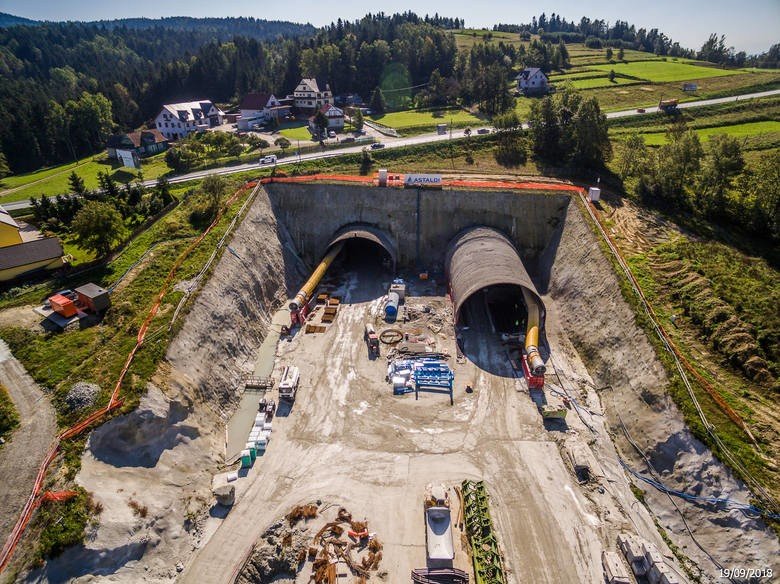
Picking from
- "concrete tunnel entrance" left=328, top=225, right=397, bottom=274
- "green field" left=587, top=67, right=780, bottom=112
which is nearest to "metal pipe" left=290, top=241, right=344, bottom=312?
"concrete tunnel entrance" left=328, top=225, right=397, bottom=274

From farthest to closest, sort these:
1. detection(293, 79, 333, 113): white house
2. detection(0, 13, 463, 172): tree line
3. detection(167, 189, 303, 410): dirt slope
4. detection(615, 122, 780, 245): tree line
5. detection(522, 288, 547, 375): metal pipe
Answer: detection(293, 79, 333, 113): white house < detection(0, 13, 463, 172): tree line < detection(615, 122, 780, 245): tree line < detection(522, 288, 547, 375): metal pipe < detection(167, 189, 303, 410): dirt slope

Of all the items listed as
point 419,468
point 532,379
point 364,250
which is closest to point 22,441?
point 419,468

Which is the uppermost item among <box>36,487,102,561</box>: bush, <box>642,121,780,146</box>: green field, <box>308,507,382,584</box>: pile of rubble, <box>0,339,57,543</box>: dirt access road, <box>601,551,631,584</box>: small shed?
<box>642,121,780,146</box>: green field

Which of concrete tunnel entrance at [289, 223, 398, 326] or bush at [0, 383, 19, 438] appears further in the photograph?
concrete tunnel entrance at [289, 223, 398, 326]

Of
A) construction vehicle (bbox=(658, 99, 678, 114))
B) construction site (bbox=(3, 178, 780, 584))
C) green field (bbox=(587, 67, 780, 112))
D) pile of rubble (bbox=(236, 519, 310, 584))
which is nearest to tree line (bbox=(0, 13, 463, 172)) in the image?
green field (bbox=(587, 67, 780, 112))

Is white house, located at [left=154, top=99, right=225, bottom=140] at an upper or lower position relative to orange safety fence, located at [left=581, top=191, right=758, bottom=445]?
upper

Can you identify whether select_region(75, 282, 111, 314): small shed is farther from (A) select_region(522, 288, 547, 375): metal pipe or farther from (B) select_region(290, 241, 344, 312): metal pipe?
(A) select_region(522, 288, 547, 375): metal pipe

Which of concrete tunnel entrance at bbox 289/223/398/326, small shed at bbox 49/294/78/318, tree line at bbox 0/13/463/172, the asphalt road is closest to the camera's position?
small shed at bbox 49/294/78/318
